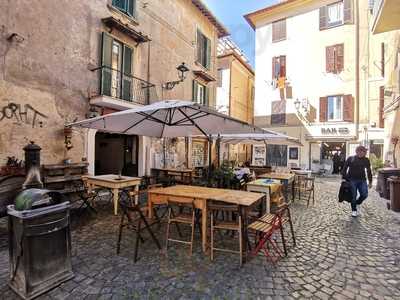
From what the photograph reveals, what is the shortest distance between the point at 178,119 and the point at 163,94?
5748 millimetres

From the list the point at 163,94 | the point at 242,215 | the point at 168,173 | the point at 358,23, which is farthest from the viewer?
the point at 358,23

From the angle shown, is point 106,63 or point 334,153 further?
point 334,153

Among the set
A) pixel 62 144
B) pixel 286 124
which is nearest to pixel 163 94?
pixel 62 144

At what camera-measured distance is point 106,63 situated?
329 inches

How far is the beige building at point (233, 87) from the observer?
1970 centimetres

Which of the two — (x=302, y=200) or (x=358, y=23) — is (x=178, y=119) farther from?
(x=358, y=23)

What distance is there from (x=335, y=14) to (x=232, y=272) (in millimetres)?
19859

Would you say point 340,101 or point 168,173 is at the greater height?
point 340,101

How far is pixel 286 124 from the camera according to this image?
18.4 meters

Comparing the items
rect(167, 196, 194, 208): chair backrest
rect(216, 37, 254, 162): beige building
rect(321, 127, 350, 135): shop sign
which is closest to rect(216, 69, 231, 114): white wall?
rect(216, 37, 254, 162): beige building

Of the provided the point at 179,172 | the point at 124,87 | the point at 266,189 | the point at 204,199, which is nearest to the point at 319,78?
the point at 179,172

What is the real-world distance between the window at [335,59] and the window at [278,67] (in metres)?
3.06

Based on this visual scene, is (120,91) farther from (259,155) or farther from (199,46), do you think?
(259,155)

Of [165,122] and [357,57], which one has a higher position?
[357,57]
